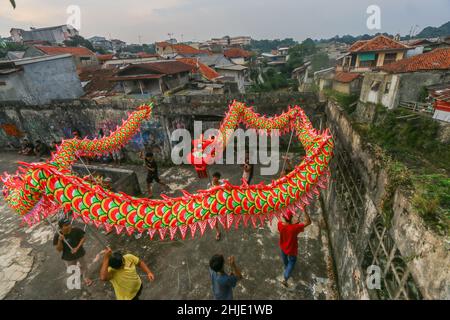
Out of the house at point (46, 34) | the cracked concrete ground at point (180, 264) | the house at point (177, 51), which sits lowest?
the cracked concrete ground at point (180, 264)

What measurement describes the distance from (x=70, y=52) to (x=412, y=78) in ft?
133

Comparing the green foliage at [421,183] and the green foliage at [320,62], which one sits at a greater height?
the green foliage at [421,183]

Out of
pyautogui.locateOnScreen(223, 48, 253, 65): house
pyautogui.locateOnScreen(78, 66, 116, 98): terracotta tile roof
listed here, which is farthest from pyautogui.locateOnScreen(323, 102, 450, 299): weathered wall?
pyautogui.locateOnScreen(223, 48, 253, 65): house

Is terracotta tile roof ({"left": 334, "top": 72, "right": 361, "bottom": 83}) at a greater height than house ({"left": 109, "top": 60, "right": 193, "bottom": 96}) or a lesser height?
lesser

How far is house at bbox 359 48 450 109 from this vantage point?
16.7m

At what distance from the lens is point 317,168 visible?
13.4 feet

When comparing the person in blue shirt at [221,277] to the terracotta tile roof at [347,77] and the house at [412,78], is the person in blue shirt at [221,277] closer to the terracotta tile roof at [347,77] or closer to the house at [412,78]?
the house at [412,78]

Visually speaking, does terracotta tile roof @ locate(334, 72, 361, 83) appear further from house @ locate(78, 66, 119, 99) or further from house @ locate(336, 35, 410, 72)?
house @ locate(78, 66, 119, 99)

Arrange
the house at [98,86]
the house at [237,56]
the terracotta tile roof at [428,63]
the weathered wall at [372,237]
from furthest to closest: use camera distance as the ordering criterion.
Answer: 1. the house at [237,56]
2. the house at [98,86]
3. the terracotta tile roof at [428,63]
4. the weathered wall at [372,237]

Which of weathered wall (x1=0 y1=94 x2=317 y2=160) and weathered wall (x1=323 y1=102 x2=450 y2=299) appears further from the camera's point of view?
weathered wall (x1=0 y1=94 x2=317 y2=160)

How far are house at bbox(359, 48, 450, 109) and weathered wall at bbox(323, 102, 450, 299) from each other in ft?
50.9

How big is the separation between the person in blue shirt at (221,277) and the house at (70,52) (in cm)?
3535

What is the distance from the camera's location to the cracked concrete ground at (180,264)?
4305 mm

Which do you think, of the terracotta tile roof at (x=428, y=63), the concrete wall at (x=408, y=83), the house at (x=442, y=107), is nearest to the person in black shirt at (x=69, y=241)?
the house at (x=442, y=107)
